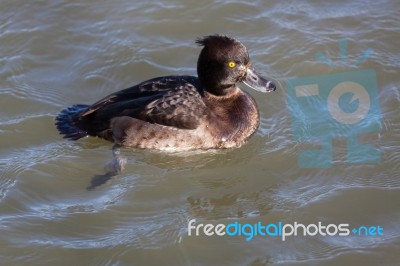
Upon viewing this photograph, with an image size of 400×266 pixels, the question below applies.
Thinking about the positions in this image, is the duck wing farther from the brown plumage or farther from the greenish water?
the greenish water

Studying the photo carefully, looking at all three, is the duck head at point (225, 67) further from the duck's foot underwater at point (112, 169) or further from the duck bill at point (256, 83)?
the duck's foot underwater at point (112, 169)

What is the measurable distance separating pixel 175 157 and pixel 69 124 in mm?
1182

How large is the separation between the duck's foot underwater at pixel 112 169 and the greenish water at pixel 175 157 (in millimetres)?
77

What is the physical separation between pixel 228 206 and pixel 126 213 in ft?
3.02

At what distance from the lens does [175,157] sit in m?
7.81

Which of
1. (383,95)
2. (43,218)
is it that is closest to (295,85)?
(383,95)

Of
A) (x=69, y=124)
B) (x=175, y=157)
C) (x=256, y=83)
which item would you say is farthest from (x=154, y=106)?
(x=256, y=83)

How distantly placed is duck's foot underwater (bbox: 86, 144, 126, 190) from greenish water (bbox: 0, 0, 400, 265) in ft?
0.25

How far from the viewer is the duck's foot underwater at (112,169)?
7231mm

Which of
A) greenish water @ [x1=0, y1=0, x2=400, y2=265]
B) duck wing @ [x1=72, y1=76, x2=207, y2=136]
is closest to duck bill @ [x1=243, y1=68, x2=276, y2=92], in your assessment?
greenish water @ [x1=0, y1=0, x2=400, y2=265]

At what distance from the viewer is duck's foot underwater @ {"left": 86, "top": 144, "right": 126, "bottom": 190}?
7.23m

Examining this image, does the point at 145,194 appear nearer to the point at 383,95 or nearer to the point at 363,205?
the point at 363,205

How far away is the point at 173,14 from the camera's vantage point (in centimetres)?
977

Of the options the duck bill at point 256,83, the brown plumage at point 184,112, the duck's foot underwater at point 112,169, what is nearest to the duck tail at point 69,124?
the brown plumage at point 184,112
